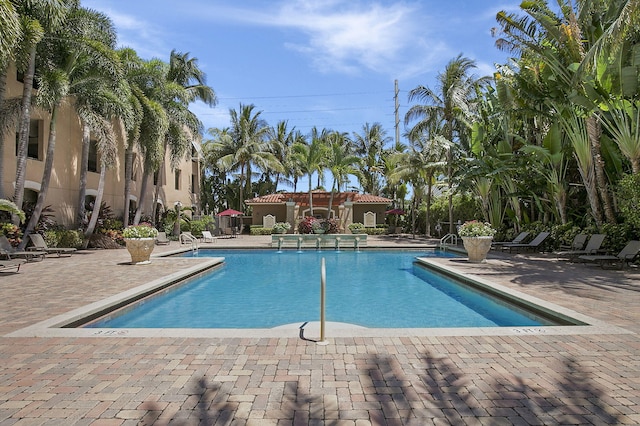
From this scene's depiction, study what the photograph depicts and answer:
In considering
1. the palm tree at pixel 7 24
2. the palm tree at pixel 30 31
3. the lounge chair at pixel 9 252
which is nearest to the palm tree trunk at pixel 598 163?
the palm tree at pixel 7 24

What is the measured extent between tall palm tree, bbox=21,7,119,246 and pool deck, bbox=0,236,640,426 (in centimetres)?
1186

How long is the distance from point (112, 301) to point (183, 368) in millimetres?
3726

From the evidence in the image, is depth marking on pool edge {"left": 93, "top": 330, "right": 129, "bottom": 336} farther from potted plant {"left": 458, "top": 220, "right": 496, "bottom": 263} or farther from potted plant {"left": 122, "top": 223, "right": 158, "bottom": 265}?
potted plant {"left": 458, "top": 220, "right": 496, "bottom": 263}

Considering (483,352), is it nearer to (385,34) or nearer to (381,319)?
(381,319)

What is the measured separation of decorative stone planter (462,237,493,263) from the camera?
12359mm

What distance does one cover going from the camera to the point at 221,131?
38.4 meters

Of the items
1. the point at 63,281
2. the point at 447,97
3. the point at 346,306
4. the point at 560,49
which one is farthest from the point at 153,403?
the point at 447,97

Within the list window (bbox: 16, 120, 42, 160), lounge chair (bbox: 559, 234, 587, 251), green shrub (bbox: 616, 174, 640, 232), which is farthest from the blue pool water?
window (bbox: 16, 120, 42, 160)

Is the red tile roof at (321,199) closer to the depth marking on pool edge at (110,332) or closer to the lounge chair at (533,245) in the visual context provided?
the lounge chair at (533,245)

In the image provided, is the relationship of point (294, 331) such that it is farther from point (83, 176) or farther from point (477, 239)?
point (83, 176)

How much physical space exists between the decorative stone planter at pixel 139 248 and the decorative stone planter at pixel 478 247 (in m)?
10.2

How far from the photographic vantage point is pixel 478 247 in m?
12.5

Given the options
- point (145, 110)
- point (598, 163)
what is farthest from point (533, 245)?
point (145, 110)

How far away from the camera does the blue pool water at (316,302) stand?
6.83 m
